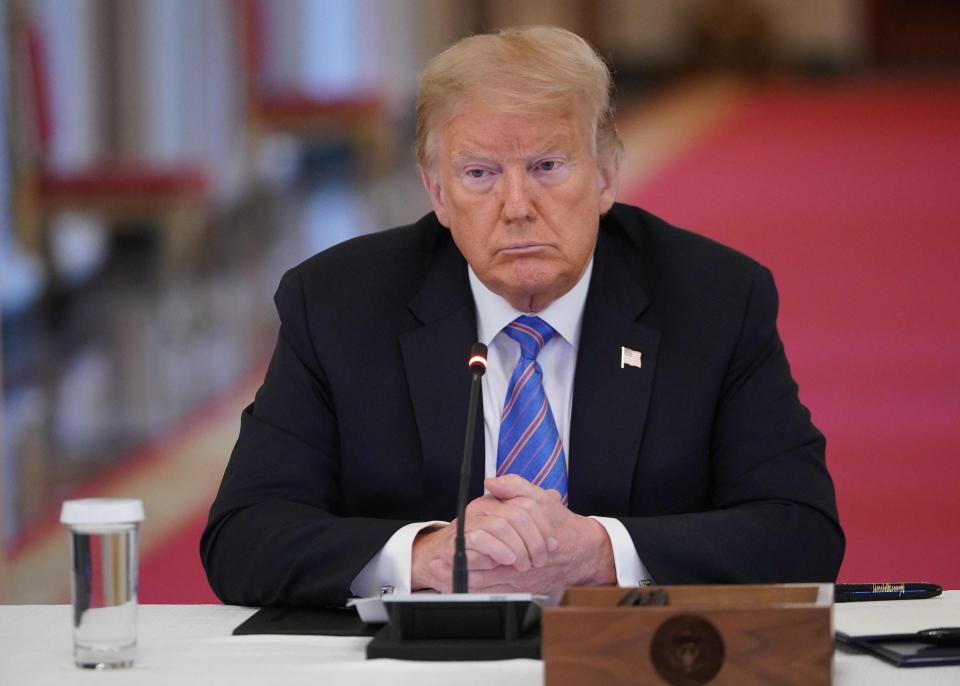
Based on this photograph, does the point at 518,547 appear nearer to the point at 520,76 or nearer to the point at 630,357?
the point at 630,357

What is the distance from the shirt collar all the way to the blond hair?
233mm

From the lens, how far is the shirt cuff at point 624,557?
1.98m

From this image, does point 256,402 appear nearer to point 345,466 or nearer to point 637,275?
point 345,466

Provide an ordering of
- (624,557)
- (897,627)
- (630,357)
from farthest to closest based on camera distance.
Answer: (630,357) < (624,557) < (897,627)

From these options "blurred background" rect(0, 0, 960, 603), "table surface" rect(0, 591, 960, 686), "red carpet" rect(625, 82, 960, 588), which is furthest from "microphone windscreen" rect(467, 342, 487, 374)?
"red carpet" rect(625, 82, 960, 588)

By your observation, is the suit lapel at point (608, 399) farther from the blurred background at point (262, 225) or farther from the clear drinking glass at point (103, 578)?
the clear drinking glass at point (103, 578)

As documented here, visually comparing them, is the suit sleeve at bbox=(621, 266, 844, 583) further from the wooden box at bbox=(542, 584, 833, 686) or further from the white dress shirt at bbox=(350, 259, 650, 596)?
the wooden box at bbox=(542, 584, 833, 686)

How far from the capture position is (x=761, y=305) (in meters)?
2.34

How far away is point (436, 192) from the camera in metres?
2.33

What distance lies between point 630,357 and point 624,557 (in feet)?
1.27

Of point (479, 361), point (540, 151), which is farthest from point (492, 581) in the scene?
point (540, 151)

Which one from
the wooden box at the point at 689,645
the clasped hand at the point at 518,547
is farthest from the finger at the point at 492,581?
the wooden box at the point at 689,645

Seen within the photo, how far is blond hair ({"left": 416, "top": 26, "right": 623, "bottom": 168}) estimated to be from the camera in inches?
85.4

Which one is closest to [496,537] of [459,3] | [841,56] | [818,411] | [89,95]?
[818,411]
